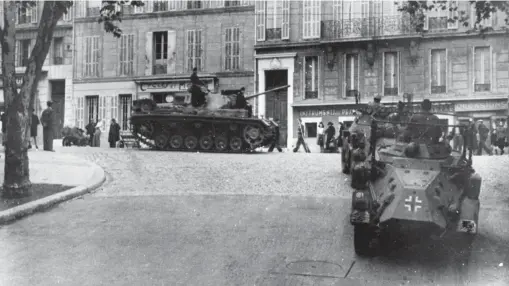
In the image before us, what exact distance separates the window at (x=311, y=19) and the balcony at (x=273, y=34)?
1228 mm

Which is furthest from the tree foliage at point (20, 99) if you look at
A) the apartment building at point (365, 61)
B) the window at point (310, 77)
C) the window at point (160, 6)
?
the window at point (160, 6)

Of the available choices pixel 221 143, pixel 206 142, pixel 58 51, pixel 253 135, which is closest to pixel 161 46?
pixel 58 51

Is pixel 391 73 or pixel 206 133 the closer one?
pixel 206 133

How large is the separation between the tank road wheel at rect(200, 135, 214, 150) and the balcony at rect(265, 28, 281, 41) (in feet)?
30.2

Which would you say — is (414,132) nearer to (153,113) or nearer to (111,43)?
(153,113)

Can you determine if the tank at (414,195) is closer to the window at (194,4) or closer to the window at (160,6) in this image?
the window at (194,4)

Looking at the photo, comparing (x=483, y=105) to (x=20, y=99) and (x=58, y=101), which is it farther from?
(x=58, y=101)

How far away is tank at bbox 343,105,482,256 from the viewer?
5797 mm

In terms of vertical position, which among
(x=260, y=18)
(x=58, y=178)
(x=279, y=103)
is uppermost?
(x=260, y=18)

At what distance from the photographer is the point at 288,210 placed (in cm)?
823

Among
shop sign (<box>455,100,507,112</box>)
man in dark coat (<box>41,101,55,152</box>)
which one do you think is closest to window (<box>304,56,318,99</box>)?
shop sign (<box>455,100,507,112</box>)

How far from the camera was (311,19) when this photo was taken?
85.7 feet

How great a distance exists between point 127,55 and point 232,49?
5.55 m

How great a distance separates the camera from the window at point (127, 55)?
28969 millimetres
